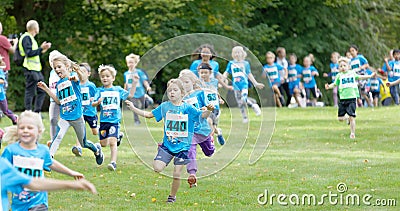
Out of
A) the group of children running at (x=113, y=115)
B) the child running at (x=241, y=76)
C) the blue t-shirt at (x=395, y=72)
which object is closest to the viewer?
the group of children running at (x=113, y=115)

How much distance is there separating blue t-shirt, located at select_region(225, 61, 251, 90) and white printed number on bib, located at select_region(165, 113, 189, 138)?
252 inches

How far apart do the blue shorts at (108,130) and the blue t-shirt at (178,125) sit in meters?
2.54

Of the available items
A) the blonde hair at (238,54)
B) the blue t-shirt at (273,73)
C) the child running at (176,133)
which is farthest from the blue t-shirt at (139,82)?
the child running at (176,133)

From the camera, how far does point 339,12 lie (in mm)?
35281

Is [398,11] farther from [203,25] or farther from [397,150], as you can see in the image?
[397,150]

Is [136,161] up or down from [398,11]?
down

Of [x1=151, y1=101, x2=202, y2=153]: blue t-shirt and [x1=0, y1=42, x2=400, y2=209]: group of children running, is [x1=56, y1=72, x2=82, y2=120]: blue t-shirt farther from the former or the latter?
[x1=151, y1=101, x2=202, y2=153]: blue t-shirt

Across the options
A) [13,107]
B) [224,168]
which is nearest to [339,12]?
[13,107]

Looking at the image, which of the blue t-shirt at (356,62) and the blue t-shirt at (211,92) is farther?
the blue t-shirt at (356,62)

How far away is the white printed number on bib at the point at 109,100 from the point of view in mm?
12281

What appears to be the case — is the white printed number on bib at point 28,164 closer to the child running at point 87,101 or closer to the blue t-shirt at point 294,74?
the child running at point 87,101

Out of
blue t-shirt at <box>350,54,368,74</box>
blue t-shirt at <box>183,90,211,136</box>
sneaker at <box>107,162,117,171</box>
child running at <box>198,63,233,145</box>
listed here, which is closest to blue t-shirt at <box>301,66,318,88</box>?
blue t-shirt at <box>350,54,368,74</box>

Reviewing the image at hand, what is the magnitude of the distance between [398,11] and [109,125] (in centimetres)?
2762

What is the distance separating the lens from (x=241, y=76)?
1745 centimetres
